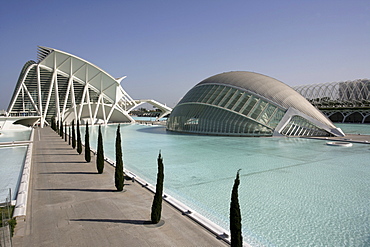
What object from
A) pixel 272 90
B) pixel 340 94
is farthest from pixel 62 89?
pixel 340 94

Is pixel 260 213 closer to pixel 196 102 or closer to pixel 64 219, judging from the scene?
pixel 64 219

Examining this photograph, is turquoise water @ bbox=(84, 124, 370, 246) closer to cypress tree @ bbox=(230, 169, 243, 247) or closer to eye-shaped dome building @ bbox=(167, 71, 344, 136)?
cypress tree @ bbox=(230, 169, 243, 247)

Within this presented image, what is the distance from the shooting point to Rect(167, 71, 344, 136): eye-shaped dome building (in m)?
30.9

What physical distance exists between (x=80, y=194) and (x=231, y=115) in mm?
24449

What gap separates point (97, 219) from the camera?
24.7 feet

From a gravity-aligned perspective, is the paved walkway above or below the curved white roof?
below

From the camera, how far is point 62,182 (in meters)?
11.8

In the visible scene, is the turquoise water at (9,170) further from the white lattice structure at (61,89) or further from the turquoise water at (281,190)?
the white lattice structure at (61,89)

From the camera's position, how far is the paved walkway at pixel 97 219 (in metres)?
6.34

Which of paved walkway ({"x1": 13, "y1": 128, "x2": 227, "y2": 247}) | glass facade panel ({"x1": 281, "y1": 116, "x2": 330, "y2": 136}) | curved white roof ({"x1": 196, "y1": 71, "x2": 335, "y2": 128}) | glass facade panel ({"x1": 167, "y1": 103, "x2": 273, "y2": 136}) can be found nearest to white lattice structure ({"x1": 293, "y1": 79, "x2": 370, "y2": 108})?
curved white roof ({"x1": 196, "y1": 71, "x2": 335, "y2": 128})

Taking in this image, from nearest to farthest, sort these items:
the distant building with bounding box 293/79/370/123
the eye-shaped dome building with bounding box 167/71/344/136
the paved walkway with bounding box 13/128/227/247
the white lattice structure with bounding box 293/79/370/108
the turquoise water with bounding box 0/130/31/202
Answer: the paved walkway with bounding box 13/128/227/247 → the turquoise water with bounding box 0/130/31/202 → the eye-shaped dome building with bounding box 167/71/344/136 → the distant building with bounding box 293/79/370/123 → the white lattice structure with bounding box 293/79/370/108

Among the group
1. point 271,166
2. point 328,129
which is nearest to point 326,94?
point 328,129

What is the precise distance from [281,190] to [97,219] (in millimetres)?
7342

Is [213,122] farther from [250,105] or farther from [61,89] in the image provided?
[61,89]
